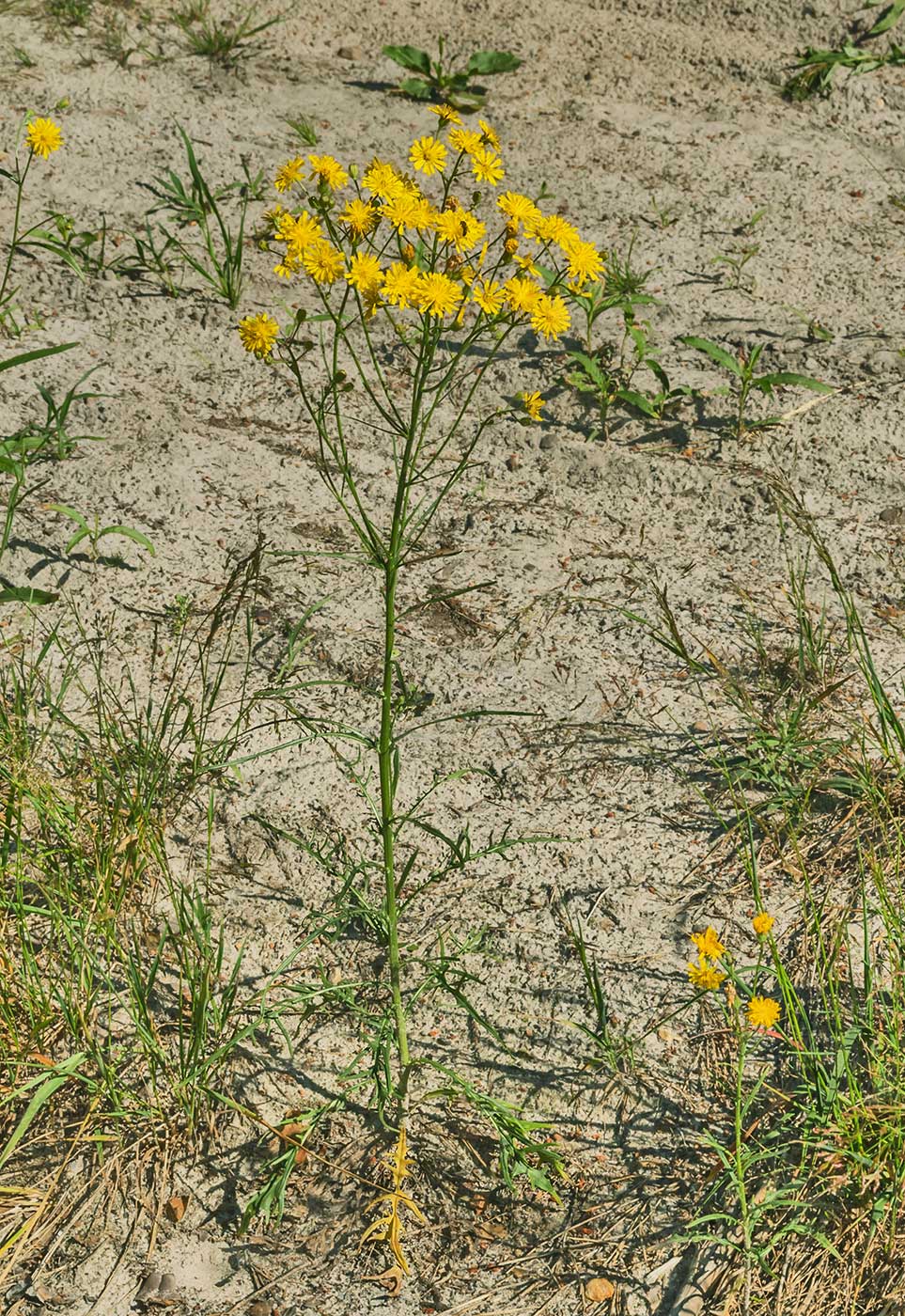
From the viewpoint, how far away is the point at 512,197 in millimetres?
1750

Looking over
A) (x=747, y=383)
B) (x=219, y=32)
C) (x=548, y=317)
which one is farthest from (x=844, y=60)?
(x=548, y=317)

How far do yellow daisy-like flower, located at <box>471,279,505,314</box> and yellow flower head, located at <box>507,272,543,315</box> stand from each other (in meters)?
0.01

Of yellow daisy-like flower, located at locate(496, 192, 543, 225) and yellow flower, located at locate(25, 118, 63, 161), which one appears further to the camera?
yellow flower, located at locate(25, 118, 63, 161)

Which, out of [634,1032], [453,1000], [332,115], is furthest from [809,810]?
[332,115]

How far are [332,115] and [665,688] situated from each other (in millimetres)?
2705

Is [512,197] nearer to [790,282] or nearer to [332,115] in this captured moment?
[790,282]

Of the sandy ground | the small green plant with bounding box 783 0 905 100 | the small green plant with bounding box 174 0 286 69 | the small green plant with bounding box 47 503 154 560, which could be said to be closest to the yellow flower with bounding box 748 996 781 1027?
the sandy ground

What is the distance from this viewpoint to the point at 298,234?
5.56 ft

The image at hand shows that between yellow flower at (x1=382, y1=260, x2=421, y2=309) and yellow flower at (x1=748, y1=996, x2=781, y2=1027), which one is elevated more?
yellow flower at (x1=382, y1=260, x2=421, y2=309)

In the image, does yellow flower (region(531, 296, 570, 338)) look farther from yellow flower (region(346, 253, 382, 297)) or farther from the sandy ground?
the sandy ground

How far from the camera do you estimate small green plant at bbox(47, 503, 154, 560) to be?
285 centimetres

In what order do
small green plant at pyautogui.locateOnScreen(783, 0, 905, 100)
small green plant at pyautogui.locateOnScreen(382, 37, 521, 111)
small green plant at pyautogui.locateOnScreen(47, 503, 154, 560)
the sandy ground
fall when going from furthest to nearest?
small green plant at pyautogui.locateOnScreen(783, 0, 905, 100) < small green plant at pyautogui.locateOnScreen(382, 37, 521, 111) < small green plant at pyautogui.locateOnScreen(47, 503, 154, 560) < the sandy ground

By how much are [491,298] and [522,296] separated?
4cm

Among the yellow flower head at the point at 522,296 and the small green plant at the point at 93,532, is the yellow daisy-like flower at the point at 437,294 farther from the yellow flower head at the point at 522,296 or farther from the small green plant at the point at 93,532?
the small green plant at the point at 93,532
